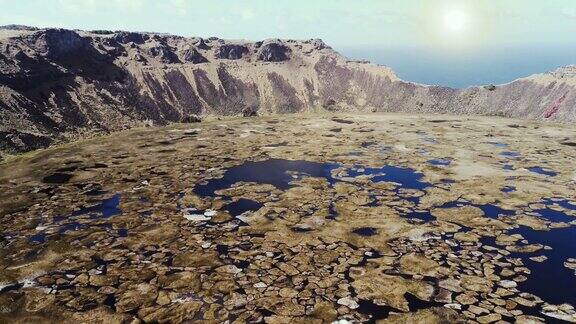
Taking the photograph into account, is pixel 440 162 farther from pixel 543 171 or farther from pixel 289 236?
pixel 289 236

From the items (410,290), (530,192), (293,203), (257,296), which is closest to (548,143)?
(530,192)

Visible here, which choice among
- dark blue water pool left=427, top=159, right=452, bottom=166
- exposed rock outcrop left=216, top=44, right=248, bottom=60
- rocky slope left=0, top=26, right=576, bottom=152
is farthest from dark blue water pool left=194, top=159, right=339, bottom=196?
exposed rock outcrop left=216, top=44, right=248, bottom=60

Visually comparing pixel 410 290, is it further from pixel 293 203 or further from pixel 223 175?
pixel 223 175

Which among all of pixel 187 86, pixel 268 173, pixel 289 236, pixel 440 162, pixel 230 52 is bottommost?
pixel 268 173

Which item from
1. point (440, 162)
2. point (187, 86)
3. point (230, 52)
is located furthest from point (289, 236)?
point (230, 52)

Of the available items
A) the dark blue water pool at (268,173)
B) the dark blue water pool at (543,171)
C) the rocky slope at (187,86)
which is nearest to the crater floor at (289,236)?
the dark blue water pool at (268,173)

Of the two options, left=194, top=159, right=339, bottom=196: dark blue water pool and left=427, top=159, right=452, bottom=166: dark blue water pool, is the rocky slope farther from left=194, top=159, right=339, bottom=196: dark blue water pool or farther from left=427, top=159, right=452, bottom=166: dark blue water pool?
left=427, top=159, right=452, bottom=166: dark blue water pool
